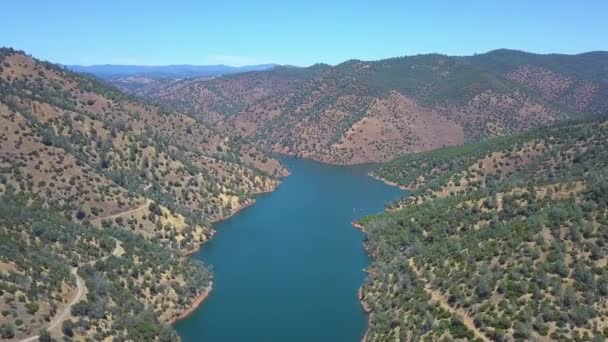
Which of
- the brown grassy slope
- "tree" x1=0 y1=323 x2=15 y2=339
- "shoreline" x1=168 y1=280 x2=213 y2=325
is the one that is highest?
the brown grassy slope

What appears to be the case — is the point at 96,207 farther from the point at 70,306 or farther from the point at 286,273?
the point at 70,306

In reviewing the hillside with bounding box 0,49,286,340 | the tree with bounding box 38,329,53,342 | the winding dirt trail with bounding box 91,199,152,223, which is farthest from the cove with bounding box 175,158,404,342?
the tree with bounding box 38,329,53,342

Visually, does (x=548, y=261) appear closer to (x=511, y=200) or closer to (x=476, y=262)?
(x=476, y=262)

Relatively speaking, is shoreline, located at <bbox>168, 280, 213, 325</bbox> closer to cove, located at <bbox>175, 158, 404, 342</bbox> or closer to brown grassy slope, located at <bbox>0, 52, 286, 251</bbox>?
cove, located at <bbox>175, 158, 404, 342</bbox>

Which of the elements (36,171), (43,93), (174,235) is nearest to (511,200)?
(174,235)

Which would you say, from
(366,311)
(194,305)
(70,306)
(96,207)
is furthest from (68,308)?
(366,311)
